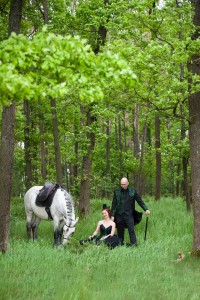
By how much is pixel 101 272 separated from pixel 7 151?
12.6 feet

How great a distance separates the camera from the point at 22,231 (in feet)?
44.7

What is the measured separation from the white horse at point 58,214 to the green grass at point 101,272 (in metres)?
0.54

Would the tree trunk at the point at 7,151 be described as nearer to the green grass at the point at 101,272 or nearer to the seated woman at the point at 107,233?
the green grass at the point at 101,272

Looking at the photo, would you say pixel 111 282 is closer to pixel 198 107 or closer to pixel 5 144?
pixel 5 144

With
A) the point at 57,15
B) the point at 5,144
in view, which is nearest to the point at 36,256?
the point at 5,144

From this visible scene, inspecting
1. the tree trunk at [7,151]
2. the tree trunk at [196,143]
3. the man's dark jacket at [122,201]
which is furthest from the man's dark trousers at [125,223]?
the tree trunk at [7,151]

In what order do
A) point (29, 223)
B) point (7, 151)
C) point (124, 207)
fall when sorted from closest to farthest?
point (7, 151), point (124, 207), point (29, 223)

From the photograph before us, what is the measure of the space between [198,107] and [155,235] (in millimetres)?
4117

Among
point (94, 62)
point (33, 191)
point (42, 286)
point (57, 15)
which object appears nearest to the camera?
point (94, 62)

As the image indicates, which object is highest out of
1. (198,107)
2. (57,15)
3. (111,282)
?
(57,15)

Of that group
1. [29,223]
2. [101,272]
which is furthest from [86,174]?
[101,272]

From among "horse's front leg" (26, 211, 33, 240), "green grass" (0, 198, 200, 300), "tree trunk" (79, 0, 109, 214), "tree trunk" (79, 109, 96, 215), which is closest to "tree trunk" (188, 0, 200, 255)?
"green grass" (0, 198, 200, 300)

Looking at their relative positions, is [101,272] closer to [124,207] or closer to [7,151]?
[124,207]

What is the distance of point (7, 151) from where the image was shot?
10.2 metres
